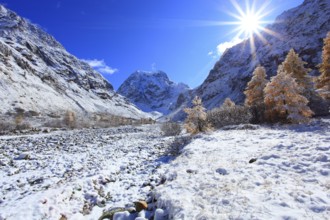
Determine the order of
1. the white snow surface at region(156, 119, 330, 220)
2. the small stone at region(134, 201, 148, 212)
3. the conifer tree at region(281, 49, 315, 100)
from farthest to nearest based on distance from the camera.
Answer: the conifer tree at region(281, 49, 315, 100) → the small stone at region(134, 201, 148, 212) → the white snow surface at region(156, 119, 330, 220)

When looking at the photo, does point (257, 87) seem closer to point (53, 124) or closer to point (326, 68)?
point (326, 68)

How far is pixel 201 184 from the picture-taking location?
8.16 metres

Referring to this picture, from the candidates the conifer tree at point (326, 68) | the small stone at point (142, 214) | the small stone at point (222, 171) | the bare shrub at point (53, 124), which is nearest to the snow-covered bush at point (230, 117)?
the conifer tree at point (326, 68)

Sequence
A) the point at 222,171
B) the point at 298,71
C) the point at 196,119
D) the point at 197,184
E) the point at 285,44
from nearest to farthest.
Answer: the point at 197,184 < the point at 222,171 < the point at 196,119 < the point at 298,71 < the point at 285,44

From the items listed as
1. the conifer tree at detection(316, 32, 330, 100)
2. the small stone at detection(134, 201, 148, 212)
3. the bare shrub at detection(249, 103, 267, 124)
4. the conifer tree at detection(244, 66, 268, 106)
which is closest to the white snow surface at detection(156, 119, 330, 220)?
the small stone at detection(134, 201, 148, 212)

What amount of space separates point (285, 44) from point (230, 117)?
113089 millimetres

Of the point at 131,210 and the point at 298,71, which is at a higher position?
the point at 298,71

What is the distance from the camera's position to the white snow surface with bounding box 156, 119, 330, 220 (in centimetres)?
563

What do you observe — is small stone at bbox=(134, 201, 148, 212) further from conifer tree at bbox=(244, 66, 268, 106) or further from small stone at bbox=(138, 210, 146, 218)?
conifer tree at bbox=(244, 66, 268, 106)

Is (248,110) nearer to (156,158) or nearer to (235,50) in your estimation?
(156,158)

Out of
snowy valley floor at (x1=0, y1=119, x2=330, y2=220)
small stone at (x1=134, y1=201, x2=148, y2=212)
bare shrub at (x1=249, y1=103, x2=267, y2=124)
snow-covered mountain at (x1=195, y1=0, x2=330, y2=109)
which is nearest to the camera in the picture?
snowy valley floor at (x1=0, y1=119, x2=330, y2=220)

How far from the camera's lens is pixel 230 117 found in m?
27.5

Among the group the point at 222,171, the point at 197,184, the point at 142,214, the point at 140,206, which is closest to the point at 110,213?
the point at 140,206

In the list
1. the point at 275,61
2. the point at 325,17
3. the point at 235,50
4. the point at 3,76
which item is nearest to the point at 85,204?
the point at 275,61
